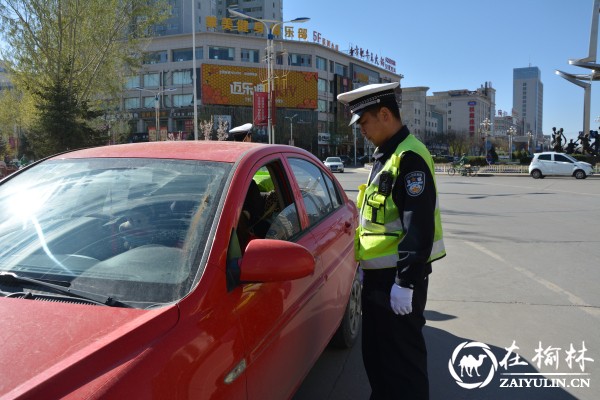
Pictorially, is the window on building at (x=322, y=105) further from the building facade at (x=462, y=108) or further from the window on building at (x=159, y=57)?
the building facade at (x=462, y=108)

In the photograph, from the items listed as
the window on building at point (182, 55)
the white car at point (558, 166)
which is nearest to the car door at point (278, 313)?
the white car at point (558, 166)

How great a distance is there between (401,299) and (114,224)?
143cm

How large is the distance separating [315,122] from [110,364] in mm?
76536

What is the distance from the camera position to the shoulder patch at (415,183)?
2236mm

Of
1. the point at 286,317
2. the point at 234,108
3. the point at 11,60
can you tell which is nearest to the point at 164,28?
the point at 234,108

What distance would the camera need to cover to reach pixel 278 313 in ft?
6.79

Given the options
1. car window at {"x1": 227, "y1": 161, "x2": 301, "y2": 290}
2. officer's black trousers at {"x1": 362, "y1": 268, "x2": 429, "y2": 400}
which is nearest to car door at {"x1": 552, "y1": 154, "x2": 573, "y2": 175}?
car window at {"x1": 227, "y1": 161, "x2": 301, "y2": 290}

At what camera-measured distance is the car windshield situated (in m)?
1.72

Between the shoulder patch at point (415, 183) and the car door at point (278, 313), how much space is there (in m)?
0.71

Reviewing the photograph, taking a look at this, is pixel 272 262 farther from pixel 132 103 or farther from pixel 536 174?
pixel 132 103

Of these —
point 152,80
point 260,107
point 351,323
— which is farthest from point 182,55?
point 351,323

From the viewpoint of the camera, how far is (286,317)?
2.16 metres

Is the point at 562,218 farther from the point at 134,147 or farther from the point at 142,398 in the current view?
the point at 142,398

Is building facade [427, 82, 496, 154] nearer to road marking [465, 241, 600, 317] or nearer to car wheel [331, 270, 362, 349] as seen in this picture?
road marking [465, 241, 600, 317]
